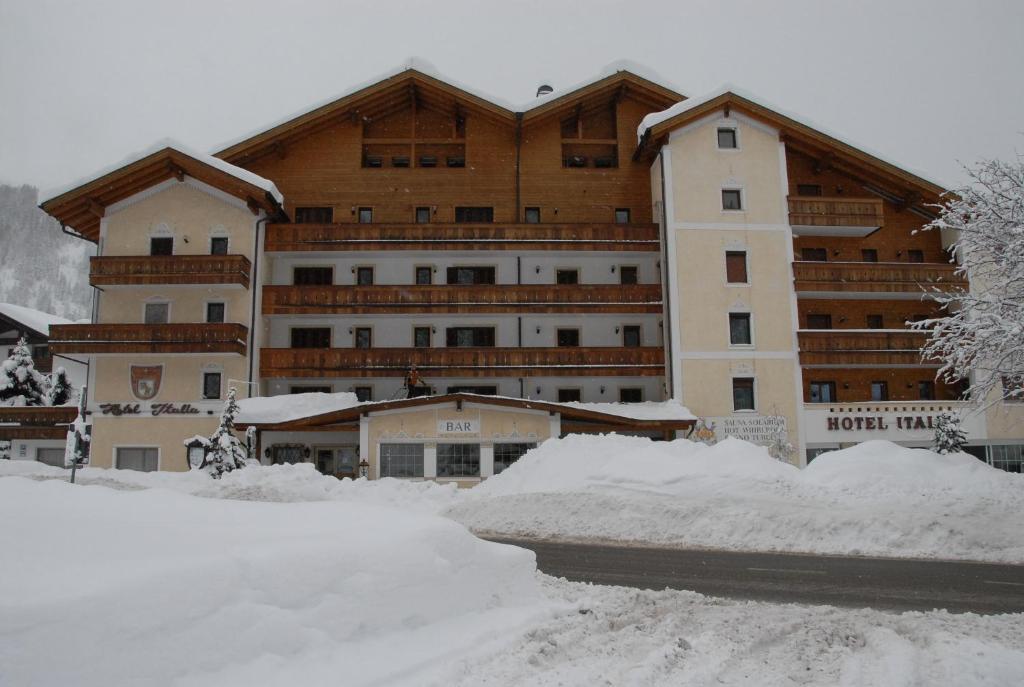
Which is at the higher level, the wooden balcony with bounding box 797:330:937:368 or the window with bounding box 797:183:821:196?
the window with bounding box 797:183:821:196

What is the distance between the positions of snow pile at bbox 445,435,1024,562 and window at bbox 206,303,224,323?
53.6ft

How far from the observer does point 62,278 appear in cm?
13888

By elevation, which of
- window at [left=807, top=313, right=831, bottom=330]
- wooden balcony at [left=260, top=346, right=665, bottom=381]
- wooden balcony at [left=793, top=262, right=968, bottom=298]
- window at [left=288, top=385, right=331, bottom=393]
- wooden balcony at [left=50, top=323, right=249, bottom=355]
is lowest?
window at [left=288, top=385, right=331, bottom=393]

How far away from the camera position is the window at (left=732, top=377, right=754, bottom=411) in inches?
1404

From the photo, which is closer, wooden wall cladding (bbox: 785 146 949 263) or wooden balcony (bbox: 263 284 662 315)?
wooden balcony (bbox: 263 284 662 315)

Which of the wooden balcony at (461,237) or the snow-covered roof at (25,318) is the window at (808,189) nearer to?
the wooden balcony at (461,237)

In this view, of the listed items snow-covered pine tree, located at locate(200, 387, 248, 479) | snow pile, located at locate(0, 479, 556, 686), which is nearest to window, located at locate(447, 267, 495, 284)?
snow-covered pine tree, located at locate(200, 387, 248, 479)

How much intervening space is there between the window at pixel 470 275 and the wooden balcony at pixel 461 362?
427cm

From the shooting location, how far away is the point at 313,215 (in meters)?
39.2

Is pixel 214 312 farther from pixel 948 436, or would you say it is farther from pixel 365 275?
pixel 948 436

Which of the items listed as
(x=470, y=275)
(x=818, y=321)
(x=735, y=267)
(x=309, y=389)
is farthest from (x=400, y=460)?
(x=818, y=321)

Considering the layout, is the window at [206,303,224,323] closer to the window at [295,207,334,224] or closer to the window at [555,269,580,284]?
the window at [295,207,334,224]

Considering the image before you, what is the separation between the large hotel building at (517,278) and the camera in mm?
35094

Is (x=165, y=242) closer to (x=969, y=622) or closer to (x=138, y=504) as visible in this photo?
(x=138, y=504)
